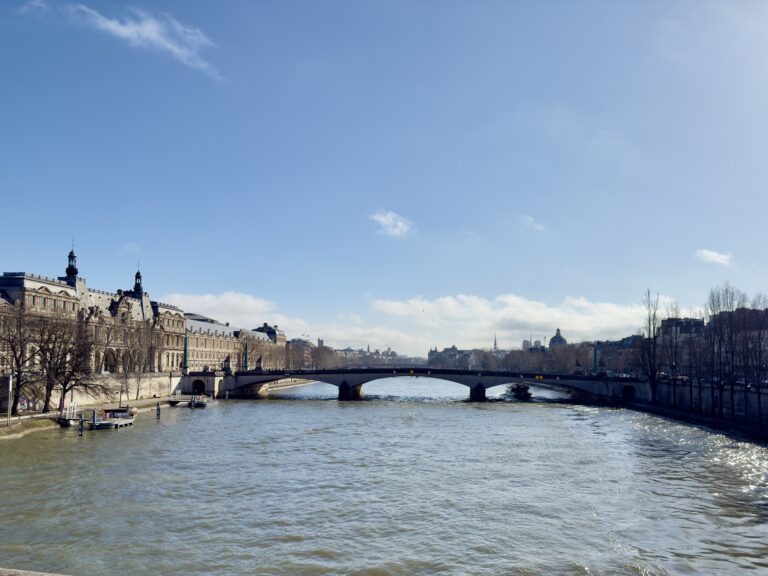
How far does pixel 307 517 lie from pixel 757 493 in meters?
26.4

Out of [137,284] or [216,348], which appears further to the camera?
[216,348]

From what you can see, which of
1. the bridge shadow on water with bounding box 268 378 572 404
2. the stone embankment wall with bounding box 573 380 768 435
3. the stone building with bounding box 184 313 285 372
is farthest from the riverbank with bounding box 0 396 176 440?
the stone building with bounding box 184 313 285 372

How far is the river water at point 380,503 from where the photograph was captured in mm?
25609

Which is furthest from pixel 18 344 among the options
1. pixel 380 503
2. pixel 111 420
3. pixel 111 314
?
pixel 111 314

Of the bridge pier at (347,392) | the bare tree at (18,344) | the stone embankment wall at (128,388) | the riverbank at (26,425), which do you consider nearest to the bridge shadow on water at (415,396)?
the bridge pier at (347,392)

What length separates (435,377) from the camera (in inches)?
4528

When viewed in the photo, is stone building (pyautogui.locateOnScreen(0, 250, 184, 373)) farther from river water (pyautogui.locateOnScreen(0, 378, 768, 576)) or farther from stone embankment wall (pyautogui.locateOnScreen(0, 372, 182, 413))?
river water (pyautogui.locateOnScreen(0, 378, 768, 576))

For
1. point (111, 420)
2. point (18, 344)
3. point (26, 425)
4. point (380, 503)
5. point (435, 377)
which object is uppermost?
point (18, 344)

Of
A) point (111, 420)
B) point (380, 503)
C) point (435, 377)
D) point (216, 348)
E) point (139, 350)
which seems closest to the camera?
point (380, 503)

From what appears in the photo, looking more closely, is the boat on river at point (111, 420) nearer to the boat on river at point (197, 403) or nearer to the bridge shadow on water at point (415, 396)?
the boat on river at point (197, 403)

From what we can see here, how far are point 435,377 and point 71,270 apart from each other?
221ft

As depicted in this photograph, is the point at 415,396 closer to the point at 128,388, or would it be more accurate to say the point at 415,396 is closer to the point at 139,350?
the point at 139,350

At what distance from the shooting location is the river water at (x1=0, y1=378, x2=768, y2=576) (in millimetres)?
25609

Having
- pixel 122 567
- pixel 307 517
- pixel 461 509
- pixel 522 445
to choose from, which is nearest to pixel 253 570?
pixel 122 567
